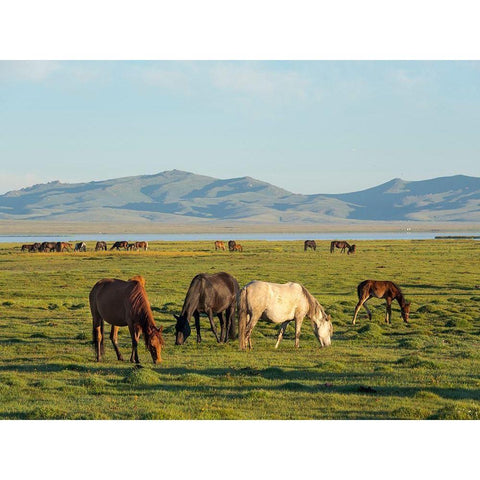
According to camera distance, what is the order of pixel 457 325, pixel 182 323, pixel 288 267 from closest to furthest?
pixel 182 323, pixel 457 325, pixel 288 267

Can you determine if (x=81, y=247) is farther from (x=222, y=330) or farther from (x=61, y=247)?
(x=222, y=330)

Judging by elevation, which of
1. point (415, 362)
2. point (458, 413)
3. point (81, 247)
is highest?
point (81, 247)

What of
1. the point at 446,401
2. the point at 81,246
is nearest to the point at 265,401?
the point at 446,401

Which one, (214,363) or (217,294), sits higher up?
(217,294)

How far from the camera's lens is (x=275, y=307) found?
64.7 ft

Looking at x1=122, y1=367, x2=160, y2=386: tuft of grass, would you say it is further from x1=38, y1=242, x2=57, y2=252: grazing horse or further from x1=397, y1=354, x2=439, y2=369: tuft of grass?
x1=38, y1=242, x2=57, y2=252: grazing horse

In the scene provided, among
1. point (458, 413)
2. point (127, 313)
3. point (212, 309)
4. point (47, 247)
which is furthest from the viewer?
point (47, 247)

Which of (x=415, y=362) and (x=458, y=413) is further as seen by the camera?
(x=415, y=362)

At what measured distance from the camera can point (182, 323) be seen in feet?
66.6

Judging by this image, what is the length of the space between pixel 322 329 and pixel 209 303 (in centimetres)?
331

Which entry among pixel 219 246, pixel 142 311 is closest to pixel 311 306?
→ pixel 142 311

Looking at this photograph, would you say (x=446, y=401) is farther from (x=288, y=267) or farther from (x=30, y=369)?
(x=288, y=267)

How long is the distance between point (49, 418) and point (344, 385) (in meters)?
5.99

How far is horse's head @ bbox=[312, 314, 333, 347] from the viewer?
2058cm
